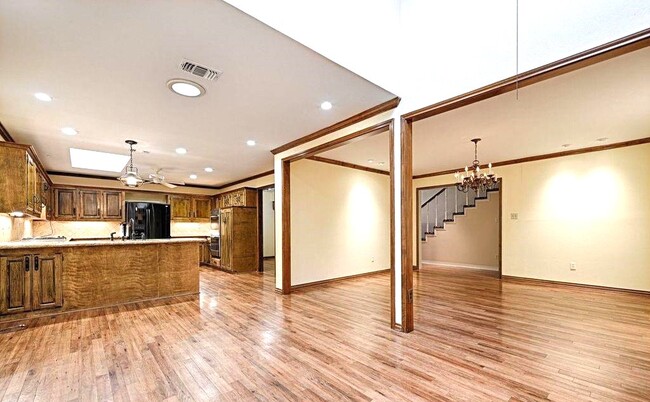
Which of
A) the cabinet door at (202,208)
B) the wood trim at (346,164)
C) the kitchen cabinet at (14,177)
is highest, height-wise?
the wood trim at (346,164)

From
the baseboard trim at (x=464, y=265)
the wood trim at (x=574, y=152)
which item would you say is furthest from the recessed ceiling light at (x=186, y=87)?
the baseboard trim at (x=464, y=265)

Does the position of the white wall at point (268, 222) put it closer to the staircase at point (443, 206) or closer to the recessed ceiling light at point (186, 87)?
the staircase at point (443, 206)

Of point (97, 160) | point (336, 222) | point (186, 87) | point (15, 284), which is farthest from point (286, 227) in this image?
point (97, 160)

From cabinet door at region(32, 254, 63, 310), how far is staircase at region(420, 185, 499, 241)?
8.45 meters

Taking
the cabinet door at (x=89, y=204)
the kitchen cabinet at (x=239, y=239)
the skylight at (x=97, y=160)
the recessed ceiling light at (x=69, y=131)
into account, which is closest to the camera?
the recessed ceiling light at (x=69, y=131)

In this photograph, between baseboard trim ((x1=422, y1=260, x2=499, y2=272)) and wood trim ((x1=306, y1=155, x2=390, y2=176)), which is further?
baseboard trim ((x1=422, y1=260, x2=499, y2=272))

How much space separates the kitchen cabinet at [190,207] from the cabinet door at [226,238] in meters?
1.88

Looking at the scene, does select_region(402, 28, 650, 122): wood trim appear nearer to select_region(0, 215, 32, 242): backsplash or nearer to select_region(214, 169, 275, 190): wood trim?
select_region(214, 169, 275, 190): wood trim

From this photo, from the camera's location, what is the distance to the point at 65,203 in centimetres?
732

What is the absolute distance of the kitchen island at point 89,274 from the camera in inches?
152

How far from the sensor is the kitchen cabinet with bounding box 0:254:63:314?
12.4ft

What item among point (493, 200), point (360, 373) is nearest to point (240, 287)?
point (360, 373)

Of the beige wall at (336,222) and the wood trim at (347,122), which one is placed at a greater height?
the wood trim at (347,122)

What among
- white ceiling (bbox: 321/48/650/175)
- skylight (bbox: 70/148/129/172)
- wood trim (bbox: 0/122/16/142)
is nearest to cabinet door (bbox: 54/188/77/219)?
skylight (bbox: 70/148/129/172)
